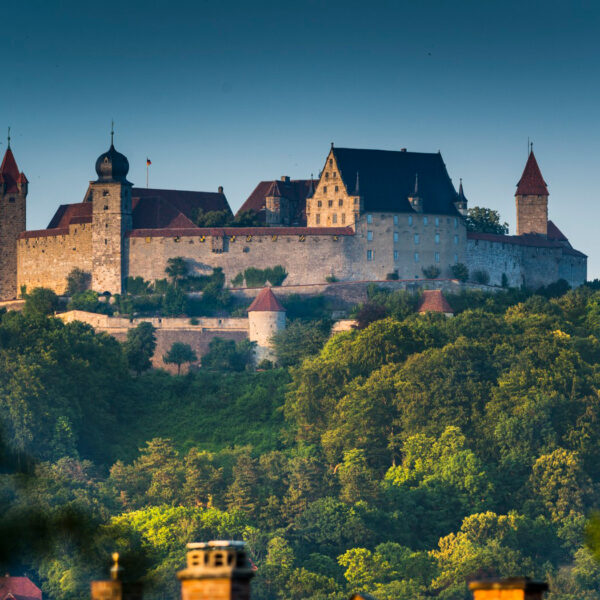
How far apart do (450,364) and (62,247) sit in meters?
24.7

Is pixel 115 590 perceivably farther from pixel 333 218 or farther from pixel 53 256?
pixel 53 256

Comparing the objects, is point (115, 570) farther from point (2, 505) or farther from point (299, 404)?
point (299, 404)

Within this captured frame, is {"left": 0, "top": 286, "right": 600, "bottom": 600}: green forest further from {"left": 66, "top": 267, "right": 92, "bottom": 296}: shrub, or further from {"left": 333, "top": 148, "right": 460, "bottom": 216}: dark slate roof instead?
{"left": 333, "top": 148, "right": 460, "bottom": 216}: dark slate roof

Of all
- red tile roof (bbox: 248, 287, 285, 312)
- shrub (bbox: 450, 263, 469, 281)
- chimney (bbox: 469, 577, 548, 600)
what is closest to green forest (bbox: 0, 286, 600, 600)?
red tile roof (bbox: 248, 287, 285, 312)

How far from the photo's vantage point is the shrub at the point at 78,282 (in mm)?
91000

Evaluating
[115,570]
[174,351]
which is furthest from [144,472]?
[115,570]

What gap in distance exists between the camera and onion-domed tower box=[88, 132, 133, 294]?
90.3 meters

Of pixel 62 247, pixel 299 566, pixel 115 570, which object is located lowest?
pixel 299 566

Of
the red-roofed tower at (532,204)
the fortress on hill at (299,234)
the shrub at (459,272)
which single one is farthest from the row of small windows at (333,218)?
the red-roofed tower at (532,204)

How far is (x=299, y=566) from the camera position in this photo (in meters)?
57.1

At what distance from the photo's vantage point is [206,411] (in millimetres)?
80688

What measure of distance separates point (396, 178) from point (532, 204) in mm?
10129

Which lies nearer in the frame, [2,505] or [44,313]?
[2,505]

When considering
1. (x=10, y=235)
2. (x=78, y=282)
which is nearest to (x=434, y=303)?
(x=78, y=282)
